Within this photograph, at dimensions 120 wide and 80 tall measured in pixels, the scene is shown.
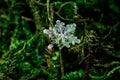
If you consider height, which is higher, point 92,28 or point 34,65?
point 92,28

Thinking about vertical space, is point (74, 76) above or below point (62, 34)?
below

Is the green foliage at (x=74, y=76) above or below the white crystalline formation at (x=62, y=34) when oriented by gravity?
below

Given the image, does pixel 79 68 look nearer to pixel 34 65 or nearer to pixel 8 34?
pixel 34 65

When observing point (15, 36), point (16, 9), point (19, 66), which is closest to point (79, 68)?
point (19, 66)

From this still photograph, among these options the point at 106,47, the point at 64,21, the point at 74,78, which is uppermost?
the point at 64,21

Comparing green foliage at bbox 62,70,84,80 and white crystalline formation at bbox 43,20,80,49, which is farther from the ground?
white crystalline formation at bbox 43,20,80,49

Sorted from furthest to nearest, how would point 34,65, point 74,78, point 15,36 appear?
point 15,36 → point 34,65 → point 74,78

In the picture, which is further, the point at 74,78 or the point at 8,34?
the point at 8,34

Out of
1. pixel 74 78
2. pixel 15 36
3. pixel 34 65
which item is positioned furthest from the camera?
pixel 15 36
